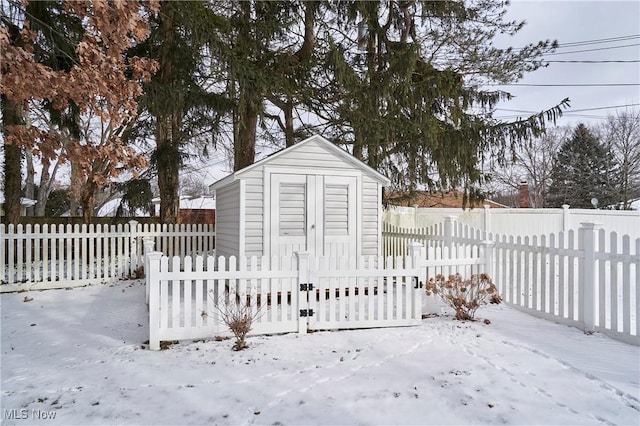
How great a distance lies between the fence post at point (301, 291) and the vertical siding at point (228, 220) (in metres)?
2.36

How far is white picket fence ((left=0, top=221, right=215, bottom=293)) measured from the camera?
8.16 m

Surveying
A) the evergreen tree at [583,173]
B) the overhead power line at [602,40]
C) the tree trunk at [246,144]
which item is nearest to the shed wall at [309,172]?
the tree trunk at [246,144]

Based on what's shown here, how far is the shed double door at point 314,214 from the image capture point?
7062 millimetres

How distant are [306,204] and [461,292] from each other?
3.03 meters

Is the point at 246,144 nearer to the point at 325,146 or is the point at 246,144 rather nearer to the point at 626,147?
the point at 325,146

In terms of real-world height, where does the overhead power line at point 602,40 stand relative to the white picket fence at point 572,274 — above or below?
above

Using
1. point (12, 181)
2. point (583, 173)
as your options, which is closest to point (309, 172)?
point (12, 181)

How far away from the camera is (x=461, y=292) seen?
5.61 meters

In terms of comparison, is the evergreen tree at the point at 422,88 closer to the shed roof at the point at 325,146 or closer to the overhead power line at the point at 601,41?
the shed roof at the point at 325,146

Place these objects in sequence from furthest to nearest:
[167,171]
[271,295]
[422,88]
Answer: [167,171], [422,88], [271,295]

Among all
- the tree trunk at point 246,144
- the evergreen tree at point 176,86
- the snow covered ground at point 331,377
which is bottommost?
the snow covered ground at point 331,377

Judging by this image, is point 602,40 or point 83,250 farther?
point 602,40

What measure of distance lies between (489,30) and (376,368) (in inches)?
414

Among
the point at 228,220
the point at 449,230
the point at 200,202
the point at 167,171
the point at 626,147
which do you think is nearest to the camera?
the point at 449,230
